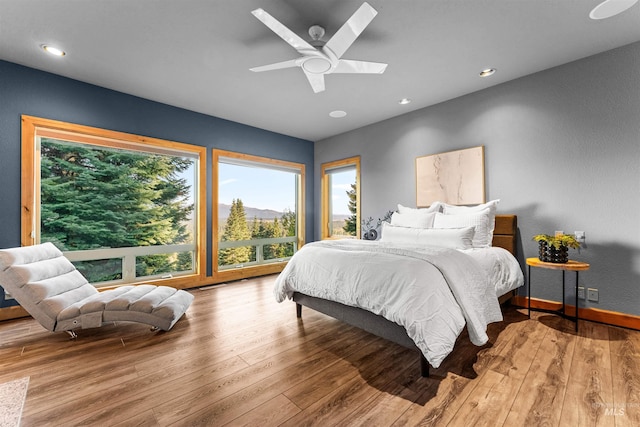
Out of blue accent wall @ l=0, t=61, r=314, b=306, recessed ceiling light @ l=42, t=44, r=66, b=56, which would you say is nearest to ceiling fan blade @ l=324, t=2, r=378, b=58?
recessed ceiling light @ l=42, t=44, r=66, b=56

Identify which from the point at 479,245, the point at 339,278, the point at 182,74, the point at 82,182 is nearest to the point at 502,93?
the point at 479,245

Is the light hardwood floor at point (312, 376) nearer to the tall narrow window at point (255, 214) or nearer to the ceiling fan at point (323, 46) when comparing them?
the tall narrow window at point (255, 214)

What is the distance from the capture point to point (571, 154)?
2971 millimetres

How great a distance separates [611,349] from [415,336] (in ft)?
5.97

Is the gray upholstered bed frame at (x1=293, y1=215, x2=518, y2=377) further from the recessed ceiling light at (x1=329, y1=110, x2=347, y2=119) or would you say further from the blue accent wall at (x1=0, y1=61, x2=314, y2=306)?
the recessed ceiling light at (x1=329, y1=110, x2=347, y2=119)

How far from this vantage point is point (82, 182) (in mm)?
4051

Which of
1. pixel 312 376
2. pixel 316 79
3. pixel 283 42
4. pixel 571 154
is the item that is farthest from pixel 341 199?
pixel 312 376

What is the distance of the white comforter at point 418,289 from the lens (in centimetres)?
172

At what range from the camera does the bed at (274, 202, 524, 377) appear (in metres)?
1.74

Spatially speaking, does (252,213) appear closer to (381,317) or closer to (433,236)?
(433,236)

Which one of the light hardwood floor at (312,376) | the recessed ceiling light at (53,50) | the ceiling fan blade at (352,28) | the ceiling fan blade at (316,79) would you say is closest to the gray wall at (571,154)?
the light hardwood floor at (312,376)

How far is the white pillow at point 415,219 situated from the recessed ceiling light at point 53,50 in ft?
13.9

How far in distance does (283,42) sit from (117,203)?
361 centimetres

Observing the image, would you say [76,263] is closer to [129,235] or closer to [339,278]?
[129,235]
